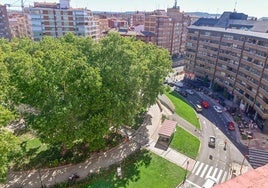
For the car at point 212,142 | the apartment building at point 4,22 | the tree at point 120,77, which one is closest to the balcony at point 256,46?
the car at point 212,142

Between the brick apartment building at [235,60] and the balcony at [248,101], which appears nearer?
the brick apartment building at [235,60]

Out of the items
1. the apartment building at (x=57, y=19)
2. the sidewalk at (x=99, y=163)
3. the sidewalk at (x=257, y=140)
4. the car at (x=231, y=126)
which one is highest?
the apartment building at (x=57, y=19)

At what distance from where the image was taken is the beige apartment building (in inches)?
2420

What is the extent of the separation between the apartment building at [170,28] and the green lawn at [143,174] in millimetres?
91490

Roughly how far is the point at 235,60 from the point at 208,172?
46055 mm

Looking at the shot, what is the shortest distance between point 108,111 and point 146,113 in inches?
891

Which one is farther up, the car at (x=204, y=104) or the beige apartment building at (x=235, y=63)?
the beige apartment building at (x=235, y=63)

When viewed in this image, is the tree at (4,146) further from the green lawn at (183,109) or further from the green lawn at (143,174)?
the green lawn at (183,109)

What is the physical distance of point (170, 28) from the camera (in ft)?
429

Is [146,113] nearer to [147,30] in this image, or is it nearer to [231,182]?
[231,182]

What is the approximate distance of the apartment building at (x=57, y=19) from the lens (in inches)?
3735

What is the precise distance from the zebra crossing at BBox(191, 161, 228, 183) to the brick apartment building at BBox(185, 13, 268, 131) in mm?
24116

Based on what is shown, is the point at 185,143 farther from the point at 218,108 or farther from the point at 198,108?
the point at 218,108

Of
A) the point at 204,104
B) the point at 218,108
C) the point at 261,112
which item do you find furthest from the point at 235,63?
the point at 261,112
